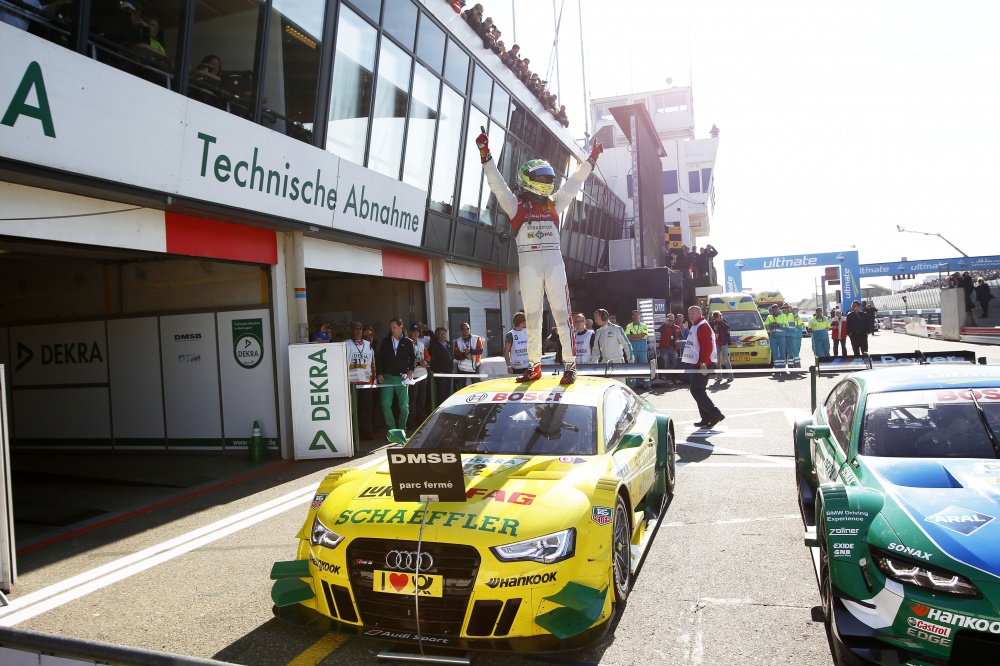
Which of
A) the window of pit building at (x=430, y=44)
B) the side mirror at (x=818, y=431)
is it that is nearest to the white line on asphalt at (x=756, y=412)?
the side mirror at (x=818, y=431)

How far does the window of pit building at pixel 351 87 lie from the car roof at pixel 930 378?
9205 mm

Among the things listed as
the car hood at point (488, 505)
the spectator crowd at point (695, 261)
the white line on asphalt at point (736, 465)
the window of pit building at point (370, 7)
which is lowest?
the white line on asphalt at point (736, 465)

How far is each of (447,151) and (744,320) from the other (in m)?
10.1

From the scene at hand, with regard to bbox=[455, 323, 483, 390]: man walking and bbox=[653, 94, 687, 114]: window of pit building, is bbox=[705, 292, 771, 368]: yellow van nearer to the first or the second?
bbox=[455, 323, 483, 390]: man walking

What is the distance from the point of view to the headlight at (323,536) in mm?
3828

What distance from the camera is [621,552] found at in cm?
429

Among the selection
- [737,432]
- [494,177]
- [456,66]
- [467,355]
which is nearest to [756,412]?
[737,432]

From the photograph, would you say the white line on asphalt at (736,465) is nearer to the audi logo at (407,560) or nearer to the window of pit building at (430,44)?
the audi logo at (407,560)

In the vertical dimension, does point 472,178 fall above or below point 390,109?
below

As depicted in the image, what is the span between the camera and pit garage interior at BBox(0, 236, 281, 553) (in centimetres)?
1093

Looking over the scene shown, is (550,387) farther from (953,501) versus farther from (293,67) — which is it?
(293,67)

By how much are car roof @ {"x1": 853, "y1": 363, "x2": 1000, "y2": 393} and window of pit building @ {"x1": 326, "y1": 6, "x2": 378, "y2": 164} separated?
9205 millimetres

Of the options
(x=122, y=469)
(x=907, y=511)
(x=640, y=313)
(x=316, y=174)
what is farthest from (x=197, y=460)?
(x=640, y=313)

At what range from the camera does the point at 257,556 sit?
5.71 metres
